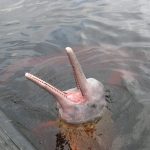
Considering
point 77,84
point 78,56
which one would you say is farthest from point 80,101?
point 78,56

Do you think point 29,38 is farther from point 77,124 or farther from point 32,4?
point 77,124

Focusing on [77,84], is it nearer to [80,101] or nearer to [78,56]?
[80,101]

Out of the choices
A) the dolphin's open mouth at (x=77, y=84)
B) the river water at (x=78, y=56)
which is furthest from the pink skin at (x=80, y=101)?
the river water at (x=78, y=56)

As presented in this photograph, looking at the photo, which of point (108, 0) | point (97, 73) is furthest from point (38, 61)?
point (108, 0)

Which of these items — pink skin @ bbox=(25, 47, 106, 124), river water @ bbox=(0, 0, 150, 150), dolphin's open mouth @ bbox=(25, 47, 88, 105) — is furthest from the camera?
river water @ bbox=(0, 0, 150, 150)

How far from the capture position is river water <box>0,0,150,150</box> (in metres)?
4.40

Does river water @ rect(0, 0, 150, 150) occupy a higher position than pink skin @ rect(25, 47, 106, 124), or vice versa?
pink skin @ rect(25, 47, 106, 124)

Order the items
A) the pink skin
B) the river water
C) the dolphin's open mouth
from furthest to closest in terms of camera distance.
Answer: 1. the river water
2. the pink skin
3. the dolphin's open mouth

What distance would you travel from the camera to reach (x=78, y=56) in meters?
5.94

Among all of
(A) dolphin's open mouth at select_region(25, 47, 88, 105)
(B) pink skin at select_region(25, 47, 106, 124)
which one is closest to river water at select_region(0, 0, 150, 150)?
(B) pink skin at select_region(25, 47, 106, 124)

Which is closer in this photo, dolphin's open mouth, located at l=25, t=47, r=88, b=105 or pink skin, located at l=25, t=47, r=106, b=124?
dolphin's open mouth, located at l=25, t=47, r=88, b=105

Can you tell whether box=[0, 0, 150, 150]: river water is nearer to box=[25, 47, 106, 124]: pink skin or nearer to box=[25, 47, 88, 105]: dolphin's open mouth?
box=[25, 47, 106, 124]: pink skin

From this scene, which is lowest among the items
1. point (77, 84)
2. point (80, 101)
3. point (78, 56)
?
point (78, 56)

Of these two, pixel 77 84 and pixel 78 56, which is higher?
pixel 77 84
